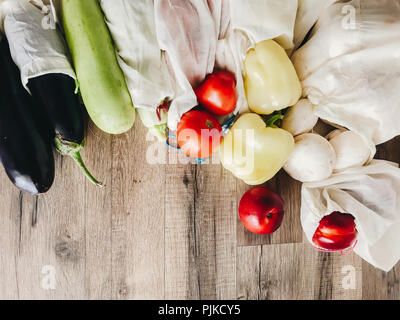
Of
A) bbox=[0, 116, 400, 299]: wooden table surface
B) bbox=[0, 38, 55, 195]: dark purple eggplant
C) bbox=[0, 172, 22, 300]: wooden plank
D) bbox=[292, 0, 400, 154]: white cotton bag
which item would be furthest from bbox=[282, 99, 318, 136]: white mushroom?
bbox=[0, 172, 22, 300]: wooden plank

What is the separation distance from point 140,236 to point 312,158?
43 centimetres

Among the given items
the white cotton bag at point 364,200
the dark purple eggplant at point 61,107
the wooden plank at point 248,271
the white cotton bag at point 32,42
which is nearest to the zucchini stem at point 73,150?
the dark purple eggplant at point 61,107

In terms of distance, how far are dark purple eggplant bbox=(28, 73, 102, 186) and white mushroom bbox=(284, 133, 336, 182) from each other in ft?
1.53

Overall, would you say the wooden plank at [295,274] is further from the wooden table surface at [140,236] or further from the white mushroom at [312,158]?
the white mushroom at [312,158]

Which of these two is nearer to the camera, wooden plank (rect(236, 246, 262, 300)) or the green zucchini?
the green zucchini

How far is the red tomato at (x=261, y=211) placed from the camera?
2.68 feet

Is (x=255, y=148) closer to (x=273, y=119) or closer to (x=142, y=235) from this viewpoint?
(x=273, y=119)

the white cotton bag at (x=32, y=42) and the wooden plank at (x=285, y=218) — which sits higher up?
the white cotton bag at (x=32, y=42)

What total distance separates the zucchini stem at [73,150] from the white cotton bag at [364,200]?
0.49m

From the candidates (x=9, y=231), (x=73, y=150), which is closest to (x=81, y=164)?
(x=73, y=150)

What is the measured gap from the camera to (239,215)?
858mm

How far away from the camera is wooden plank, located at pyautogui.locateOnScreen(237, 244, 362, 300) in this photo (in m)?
0.89

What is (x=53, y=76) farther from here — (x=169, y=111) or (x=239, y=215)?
(x=239, y=215)

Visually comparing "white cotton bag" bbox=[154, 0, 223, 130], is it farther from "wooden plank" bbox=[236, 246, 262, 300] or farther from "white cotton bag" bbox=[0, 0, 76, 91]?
"wooden plank" bbox=[236, 246, 262, 300]
